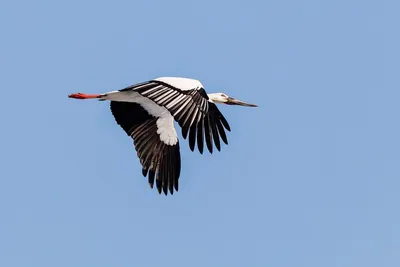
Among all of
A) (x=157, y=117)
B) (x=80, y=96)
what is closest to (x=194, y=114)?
(x=157, y=117)

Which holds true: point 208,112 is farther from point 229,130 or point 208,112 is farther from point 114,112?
point 114,112

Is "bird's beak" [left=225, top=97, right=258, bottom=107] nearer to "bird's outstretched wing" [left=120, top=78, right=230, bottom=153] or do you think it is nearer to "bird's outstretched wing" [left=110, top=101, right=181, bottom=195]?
"bird's outstretched wing" [left=110, top=101, right=181, bottom=195]

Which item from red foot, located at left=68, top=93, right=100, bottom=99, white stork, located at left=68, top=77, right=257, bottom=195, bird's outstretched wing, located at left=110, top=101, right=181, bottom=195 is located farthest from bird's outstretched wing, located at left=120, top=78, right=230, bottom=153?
red foot, located at left=68, top=93, right=100, bottom=99

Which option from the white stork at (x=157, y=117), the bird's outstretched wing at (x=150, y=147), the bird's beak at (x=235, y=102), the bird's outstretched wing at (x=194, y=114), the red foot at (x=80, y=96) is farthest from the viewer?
the bird's beak at (x=235, y=102)

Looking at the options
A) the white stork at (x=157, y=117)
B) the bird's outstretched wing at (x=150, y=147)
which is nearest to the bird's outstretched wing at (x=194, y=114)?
the white stork at (x=157, y=117)

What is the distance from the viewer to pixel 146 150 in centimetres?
2459

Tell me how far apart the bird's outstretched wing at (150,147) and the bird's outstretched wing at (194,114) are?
3.47 metres

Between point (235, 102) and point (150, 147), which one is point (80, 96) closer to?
point (150, 147)

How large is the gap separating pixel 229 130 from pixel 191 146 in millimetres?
854

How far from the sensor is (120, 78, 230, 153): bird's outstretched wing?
20234mm

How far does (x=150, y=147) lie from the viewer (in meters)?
24.6

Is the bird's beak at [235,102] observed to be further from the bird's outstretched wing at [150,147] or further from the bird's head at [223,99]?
the bird's outstretched wing at [150,147]

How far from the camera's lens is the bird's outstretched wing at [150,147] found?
2411 cm

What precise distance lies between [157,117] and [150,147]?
89cm
